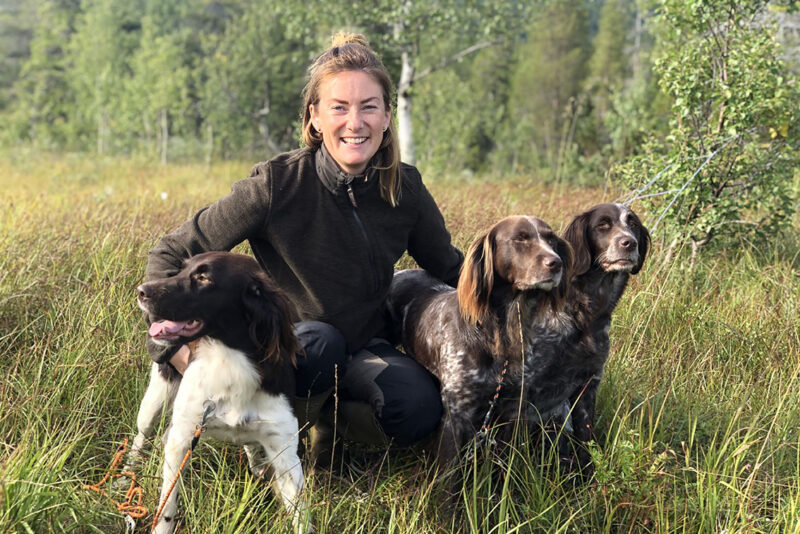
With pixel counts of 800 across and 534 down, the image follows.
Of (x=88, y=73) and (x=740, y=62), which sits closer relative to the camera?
(x=740, y=62)

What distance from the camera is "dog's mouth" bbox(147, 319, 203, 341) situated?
2.06 meters

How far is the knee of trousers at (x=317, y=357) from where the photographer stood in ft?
8.27

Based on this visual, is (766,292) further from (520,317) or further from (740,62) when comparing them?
(520,317)

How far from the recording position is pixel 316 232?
264 centimetres

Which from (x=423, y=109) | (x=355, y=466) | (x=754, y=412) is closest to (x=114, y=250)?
(x=355, y=466)

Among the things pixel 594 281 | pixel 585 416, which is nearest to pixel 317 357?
pixel 585 416

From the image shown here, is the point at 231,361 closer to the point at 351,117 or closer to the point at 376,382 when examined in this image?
the point at 376,382

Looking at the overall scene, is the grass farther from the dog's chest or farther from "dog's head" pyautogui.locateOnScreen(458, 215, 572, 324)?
"dog's head" pyautogui.locateOnScreen(458, 215, 572, 324)

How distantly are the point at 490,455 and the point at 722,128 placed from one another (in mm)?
3515

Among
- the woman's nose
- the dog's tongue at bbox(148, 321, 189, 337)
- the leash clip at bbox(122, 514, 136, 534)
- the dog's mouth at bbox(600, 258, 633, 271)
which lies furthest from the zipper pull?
the leash clip at bbox(122, 514, 136, 534)

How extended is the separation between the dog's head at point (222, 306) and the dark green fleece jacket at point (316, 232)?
0.36 meters

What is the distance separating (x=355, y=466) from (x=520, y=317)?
36.6 inches

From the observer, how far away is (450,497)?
2.38m

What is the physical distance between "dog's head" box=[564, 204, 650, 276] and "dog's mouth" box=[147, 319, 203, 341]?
1.68 metres
